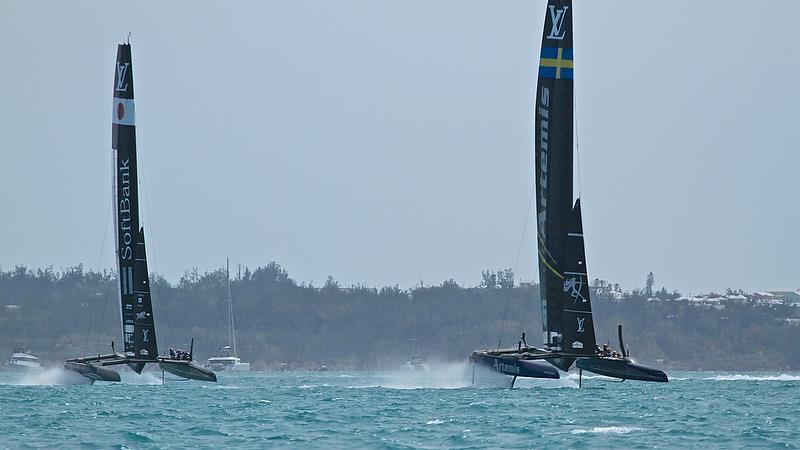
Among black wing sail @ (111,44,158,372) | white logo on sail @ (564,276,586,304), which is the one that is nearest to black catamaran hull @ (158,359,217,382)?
black wing sail @ (111,44,158,372)

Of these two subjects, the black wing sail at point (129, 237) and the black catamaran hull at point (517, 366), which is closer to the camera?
the black catamaran hull at point (517, 366)

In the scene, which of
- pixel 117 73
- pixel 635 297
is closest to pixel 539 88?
pixel 117 73

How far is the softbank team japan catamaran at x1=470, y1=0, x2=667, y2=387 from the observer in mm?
→ 54719

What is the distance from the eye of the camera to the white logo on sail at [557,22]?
189 ft

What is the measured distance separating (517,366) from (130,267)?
17.8 metres

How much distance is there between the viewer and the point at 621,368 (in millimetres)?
53531

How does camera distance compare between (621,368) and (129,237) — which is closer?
(621,368)

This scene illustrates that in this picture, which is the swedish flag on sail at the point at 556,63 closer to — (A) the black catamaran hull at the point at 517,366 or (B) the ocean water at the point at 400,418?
(A) the black catamaran hull at the point at 517,366

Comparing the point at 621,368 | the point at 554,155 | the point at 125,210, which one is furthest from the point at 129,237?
the point at 621,368

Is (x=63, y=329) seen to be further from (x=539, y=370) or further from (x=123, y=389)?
(x=539, y=370)

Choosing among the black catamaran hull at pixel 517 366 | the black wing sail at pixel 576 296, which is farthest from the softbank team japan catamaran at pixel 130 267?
the black wing sail at pixel 576 296

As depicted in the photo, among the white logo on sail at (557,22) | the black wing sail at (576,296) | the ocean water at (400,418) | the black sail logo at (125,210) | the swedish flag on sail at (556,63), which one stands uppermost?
the white logo on sail at (557,22)

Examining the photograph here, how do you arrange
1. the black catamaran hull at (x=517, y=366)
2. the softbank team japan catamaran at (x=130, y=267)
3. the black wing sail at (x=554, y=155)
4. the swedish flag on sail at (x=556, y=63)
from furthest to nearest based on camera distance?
the softbank team japan catamaran at (x=130, y=267), the swedish flag on sail at (x=556, y=63), the black wing sail at (x=554, y=155), the black catamaran hull at (x=517, y=366)

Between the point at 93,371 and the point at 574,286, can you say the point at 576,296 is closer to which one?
the point at 574,286
